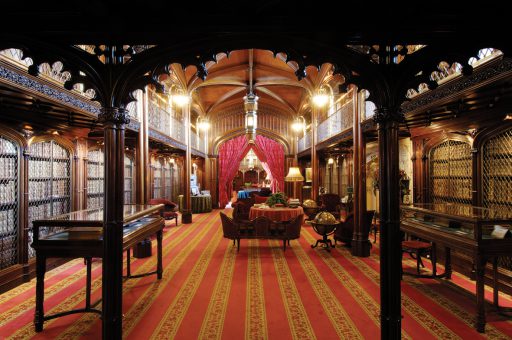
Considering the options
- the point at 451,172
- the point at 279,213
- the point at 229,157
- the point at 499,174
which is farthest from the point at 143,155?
the point at 229,157

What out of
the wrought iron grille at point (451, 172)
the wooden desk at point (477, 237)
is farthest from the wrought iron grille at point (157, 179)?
the wooden desk at point (477, 237)

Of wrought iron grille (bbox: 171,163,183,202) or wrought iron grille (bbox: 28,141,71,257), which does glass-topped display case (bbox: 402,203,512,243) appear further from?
wrought iron grille (bbox: 171,163,183,202)

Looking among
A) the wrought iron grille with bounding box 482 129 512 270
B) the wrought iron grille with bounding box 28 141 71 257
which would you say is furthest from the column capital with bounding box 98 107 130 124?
the wrought iron grille with bounding box 482 129 512 270

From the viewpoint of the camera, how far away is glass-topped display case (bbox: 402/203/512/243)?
2953 millimetres

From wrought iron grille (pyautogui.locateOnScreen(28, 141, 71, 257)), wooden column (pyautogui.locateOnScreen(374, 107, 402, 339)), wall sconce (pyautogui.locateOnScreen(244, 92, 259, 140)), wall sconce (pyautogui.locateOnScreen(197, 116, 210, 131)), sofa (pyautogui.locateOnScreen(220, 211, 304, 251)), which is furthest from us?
wall sconce (pyautogui.locateOnScreen(197, 116, 210, 131))

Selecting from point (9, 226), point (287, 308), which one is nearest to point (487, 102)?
point (287, 308)

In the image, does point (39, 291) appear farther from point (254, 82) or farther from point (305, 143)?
point (305, 143)

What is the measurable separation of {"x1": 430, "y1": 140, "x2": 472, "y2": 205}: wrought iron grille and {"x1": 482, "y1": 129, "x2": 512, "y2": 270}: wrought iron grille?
53cm

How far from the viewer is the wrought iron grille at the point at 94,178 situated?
6762 mm

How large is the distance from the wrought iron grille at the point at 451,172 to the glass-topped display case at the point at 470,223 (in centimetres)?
208

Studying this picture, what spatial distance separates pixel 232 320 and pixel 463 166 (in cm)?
541

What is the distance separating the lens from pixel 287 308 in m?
Answer: 3.44

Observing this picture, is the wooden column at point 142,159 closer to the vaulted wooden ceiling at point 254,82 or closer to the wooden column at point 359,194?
the vaulted wooden ceiling at point 254,82

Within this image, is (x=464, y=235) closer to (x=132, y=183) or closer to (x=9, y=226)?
(x=9, y=226)
